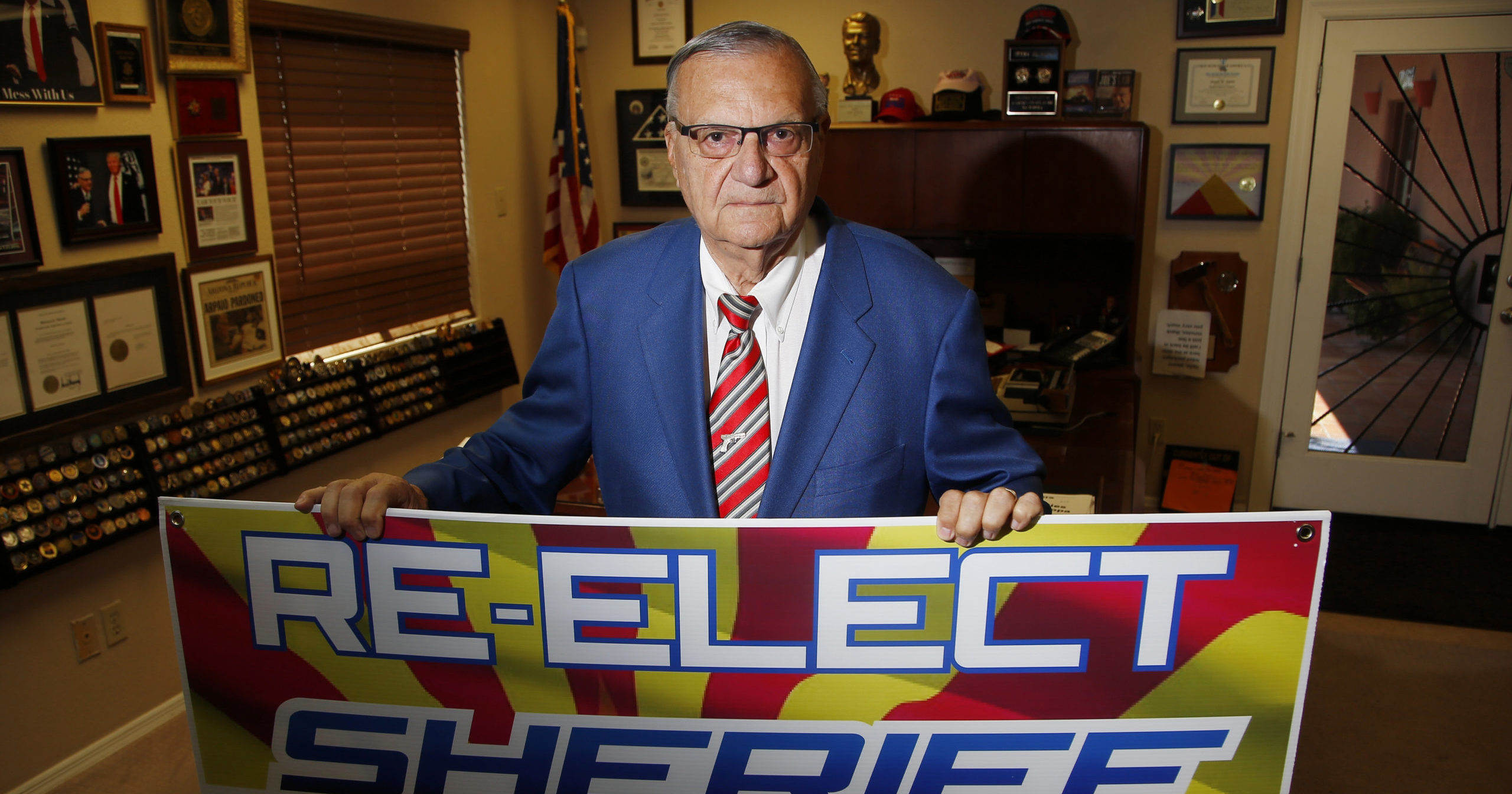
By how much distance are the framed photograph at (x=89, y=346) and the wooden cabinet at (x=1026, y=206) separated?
2.41m

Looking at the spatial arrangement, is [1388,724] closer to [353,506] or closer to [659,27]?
[353,506]

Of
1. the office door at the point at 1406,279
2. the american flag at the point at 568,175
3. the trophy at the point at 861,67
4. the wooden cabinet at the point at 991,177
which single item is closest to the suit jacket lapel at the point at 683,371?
the wooden cabinet at the point at 991,177

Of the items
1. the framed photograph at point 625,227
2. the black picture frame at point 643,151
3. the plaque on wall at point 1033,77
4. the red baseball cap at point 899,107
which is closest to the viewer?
the plaque on wall at point 1033,77

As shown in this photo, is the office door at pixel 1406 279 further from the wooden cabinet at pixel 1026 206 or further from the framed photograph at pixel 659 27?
the framed photograph at pixel 659 27

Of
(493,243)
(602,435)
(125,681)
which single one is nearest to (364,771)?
(602,435)

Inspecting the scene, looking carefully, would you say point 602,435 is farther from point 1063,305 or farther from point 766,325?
point 1063,305

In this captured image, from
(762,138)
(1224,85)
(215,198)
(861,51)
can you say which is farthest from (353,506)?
(1224,85)

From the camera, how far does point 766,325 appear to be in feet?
4.40

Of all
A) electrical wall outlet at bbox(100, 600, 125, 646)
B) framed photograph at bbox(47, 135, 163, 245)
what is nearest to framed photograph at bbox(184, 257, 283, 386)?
framed photograph at bbox(47, 135, 163, 245)

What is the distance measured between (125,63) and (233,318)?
799mm

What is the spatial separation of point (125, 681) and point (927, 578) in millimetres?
2806

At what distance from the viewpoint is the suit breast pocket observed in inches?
50.4

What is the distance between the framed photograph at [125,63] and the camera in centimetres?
265

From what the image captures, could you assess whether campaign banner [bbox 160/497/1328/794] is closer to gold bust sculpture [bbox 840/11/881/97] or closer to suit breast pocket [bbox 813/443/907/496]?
suit breast pocket [bbox 813/443/907/496]
